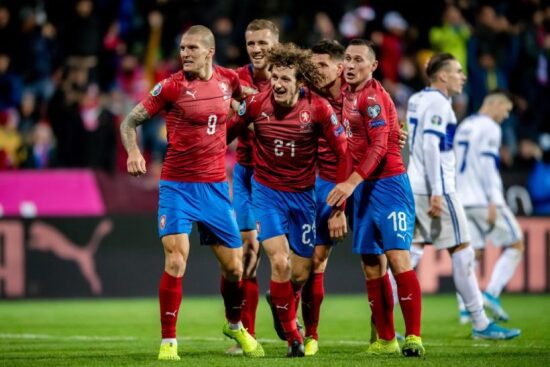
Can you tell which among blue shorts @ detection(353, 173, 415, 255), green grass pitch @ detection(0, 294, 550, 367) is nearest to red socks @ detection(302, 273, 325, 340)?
green grass pitch @ detection(0, 294, 550, 367)

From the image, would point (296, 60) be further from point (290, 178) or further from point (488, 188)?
point (488, 188)

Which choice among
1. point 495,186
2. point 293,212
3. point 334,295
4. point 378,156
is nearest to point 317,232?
point 293,212

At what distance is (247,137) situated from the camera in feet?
32.0

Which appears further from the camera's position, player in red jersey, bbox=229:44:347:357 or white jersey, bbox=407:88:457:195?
white jersey, bbox=407:88:457:195

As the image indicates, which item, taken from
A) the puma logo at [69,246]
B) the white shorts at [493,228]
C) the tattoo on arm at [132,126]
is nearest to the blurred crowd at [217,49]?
the puma logo at [69,246]

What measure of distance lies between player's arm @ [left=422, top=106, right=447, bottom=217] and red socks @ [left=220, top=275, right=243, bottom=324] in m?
1.99

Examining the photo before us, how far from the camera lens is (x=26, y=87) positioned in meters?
18.3

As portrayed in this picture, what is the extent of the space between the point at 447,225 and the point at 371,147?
6.87 ft

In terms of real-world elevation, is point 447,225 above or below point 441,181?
below

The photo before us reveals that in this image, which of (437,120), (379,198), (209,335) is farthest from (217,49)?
(379,198)

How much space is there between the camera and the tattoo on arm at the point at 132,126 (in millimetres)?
8539

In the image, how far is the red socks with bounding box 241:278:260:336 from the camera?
9.64 metres

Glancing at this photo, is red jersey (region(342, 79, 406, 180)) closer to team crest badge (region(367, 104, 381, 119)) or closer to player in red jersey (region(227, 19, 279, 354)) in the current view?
team crest badge (region(367, 104, 381, 119))

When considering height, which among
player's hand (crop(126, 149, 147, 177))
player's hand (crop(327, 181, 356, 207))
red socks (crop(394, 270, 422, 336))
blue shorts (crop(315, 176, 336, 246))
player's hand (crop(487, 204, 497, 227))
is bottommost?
red socks (crop(394, 270, 422, 336))
